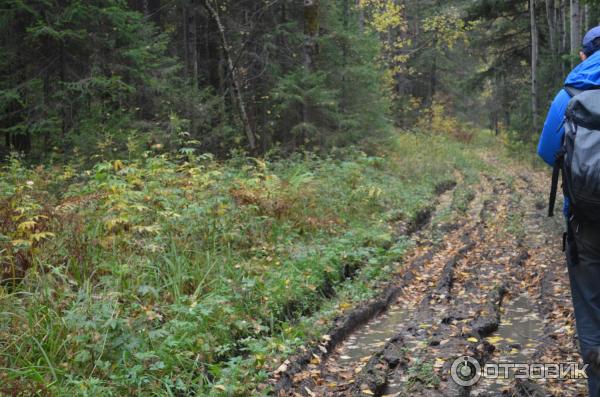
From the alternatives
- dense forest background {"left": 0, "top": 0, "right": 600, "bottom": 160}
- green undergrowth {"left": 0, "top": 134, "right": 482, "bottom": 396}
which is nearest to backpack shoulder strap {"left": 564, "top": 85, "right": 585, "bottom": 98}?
green undergrowth {"left": 0, "top": 134, "right": 482, "bottom": 396}

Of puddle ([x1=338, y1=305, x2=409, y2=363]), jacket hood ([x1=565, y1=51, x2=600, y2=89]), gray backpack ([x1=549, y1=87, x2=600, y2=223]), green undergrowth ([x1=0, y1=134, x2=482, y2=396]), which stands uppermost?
jacket hood ([x1=565, y1=51, x2=600, y2=89])

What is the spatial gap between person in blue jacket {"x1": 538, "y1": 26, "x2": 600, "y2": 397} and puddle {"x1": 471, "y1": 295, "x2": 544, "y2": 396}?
3.82 feet

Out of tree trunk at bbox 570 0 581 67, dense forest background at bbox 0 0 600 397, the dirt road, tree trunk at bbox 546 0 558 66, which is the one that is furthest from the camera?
tree trunk at bbox 546 0 558 66

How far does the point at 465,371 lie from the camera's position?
15.1 feet

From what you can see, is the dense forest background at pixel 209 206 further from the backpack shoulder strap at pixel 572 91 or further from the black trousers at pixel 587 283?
the backpack shoulder strap at pixel 572 91

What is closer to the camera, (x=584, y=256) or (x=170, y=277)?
(x=584, y=256)

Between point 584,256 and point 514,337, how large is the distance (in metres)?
2.57

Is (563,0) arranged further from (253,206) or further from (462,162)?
(253,206)

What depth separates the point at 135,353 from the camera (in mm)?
4469

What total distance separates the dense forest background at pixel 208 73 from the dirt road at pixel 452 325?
4.80 m

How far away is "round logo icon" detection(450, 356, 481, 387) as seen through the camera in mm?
4441
